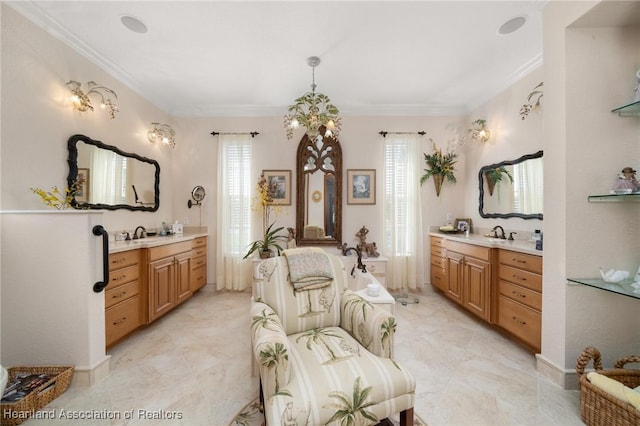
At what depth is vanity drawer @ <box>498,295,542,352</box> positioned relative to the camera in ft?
7.14

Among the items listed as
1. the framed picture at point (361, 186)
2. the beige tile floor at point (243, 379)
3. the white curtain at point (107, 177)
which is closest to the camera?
the beige tile floor at point (243, 379)

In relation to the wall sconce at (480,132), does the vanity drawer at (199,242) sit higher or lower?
lower

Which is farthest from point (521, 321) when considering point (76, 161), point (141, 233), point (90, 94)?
point (90, 94)

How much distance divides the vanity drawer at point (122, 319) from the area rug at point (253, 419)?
1.53 metres

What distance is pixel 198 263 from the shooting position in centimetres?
379

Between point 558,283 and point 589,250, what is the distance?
12.5 inches

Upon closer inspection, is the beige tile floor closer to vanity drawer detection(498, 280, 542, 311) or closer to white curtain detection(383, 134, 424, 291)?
vanity drawer detection(498, 280, 542, 311)

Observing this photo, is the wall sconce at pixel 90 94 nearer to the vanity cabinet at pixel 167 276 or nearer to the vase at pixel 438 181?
the vanity cabinet at pixel 167 276

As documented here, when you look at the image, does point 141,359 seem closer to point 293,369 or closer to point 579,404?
point 293,369

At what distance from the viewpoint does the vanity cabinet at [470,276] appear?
274 centimetres

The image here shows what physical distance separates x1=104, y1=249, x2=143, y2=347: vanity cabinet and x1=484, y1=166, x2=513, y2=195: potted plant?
4.46 m

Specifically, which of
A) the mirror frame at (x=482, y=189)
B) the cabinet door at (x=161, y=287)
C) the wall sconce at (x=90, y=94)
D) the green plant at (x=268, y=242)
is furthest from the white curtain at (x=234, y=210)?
the mirror frame at (x=482, y=189)

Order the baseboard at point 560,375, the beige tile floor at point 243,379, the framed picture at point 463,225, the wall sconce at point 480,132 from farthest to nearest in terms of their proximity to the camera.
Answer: the framed picture at point 463,225, the wall sconce at point 480,132, the baseboard at point 560,375, the beige tile floor at point 243,379

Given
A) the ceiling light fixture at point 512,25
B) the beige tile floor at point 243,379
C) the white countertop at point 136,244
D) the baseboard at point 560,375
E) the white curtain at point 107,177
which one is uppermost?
the ceiling light fixture at point 512,25
